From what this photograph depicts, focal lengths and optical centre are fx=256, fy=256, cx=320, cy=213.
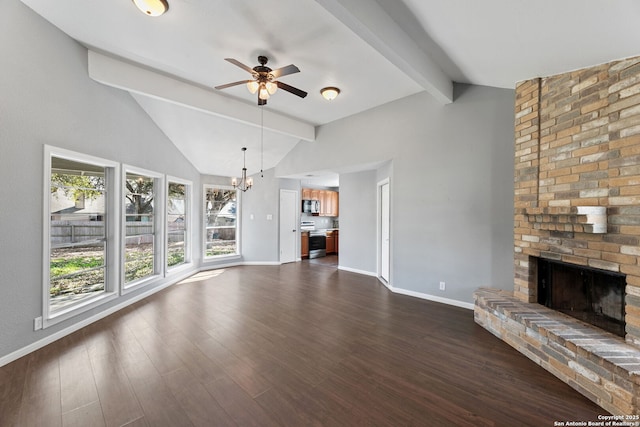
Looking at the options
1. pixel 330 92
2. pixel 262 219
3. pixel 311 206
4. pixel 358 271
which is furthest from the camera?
pixel 311 206

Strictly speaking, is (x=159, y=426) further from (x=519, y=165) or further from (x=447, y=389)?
(x=519, y=165)

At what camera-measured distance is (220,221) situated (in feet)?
21.7

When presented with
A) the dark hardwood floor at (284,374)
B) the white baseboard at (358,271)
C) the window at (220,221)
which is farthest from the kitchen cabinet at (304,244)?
the dark hardwood floor at (284,374)

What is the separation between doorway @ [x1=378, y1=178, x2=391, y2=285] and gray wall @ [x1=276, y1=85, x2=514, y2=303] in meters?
0.48

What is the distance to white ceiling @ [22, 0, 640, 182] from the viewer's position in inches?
79.6

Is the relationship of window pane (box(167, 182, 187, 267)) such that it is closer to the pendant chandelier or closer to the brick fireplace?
the pendant chandelier

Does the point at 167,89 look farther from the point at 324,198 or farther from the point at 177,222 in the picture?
the point at 324,198

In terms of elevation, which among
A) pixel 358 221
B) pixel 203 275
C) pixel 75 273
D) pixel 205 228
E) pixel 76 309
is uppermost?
pixel 358 221

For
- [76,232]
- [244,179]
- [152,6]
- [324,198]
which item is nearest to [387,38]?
[152,6]

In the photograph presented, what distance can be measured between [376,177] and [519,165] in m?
2.84

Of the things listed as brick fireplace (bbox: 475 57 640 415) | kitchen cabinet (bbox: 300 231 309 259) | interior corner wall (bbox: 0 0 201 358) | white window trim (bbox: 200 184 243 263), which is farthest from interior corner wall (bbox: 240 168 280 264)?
brick fireplace (bbox: 475 57 640 415)

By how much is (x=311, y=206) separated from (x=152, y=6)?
20.3ft

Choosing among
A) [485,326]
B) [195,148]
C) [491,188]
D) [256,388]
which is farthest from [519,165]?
[195,148]

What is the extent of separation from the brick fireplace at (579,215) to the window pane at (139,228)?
5.15 metres
